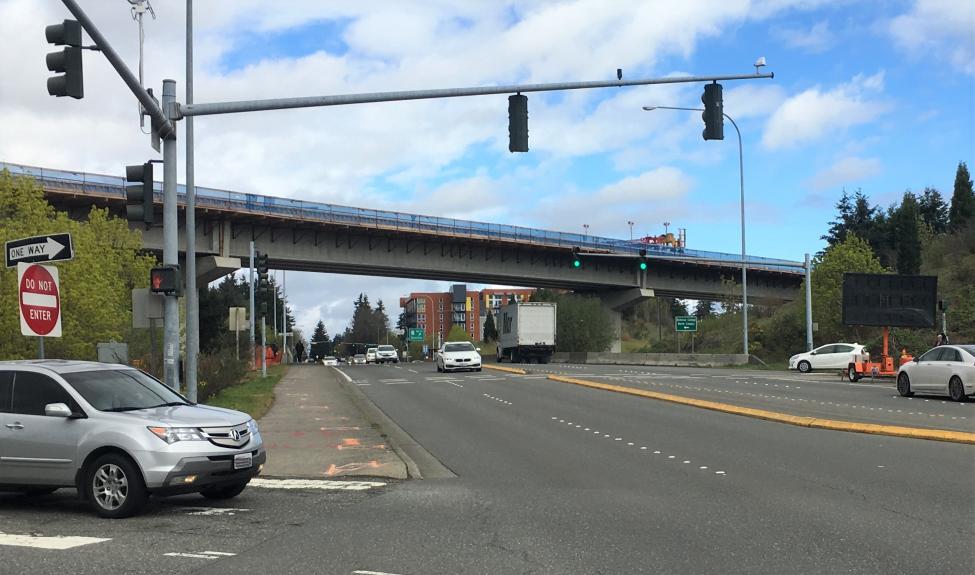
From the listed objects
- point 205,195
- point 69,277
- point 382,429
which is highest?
point 205,195

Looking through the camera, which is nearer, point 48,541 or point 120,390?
point 48,541

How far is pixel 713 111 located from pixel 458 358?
1037 inches

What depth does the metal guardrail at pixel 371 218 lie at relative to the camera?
148 ft

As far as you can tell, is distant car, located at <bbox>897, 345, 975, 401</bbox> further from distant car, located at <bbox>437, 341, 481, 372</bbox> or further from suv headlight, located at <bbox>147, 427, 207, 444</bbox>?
distant car, located at <bbox>437, 341, 481, 372</bbox>

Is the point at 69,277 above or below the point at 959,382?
above

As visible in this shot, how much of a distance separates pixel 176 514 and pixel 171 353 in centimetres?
666

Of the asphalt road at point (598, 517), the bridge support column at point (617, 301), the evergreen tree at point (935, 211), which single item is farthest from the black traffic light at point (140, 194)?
the evergreen tree at point (935, 211)

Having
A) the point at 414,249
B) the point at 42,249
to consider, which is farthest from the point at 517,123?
the point at 414,249

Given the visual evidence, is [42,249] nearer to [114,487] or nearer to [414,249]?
[114,487]

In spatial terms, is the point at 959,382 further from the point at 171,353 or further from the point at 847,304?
the point at 171,353

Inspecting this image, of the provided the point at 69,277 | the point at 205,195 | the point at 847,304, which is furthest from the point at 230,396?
the point at 205,195

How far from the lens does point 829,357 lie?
42469mm

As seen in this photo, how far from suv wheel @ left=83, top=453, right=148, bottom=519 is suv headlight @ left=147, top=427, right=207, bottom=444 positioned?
15.0 inches

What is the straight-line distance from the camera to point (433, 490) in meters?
11.0
